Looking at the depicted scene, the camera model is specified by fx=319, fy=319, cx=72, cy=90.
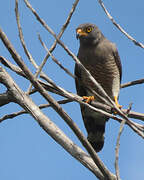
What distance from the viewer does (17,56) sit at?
237cm

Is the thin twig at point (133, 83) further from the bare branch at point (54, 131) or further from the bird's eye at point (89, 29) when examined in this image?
the bird's eye at point (89, 29)

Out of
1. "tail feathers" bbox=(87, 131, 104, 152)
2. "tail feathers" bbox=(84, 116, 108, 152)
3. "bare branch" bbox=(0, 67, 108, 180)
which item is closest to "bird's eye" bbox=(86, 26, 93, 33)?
"tail feathers" bbox=(84, 116, 108, 152)

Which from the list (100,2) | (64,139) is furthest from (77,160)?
(100,2)

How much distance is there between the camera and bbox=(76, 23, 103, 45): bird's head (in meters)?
5.85

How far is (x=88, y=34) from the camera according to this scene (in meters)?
5.91

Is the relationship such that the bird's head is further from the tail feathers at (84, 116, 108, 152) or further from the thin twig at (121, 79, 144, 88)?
the thin twig at (121, 79, 144, 88)

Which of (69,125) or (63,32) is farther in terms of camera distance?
(63,32)

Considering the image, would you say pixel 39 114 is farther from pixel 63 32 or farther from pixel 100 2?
pixel 100 2

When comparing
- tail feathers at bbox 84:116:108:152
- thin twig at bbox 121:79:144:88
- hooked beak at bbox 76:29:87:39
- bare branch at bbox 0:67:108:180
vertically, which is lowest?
tail feathers at bbox 84:116:108:152

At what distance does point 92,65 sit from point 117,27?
3311 millimetres

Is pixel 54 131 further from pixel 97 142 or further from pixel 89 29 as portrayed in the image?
pixel 89 29

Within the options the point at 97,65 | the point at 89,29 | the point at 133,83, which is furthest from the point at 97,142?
the point at 89,29

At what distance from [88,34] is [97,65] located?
64cm

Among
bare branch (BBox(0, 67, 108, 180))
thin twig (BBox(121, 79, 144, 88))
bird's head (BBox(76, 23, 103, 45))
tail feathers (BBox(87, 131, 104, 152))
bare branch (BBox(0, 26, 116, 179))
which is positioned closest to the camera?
bare branch (BBox(0, 26, 116, 179))
